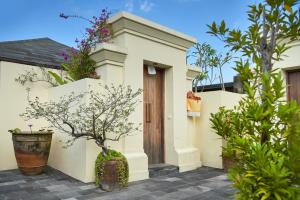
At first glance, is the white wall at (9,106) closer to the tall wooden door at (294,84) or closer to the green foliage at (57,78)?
the green foliage at (57,78)

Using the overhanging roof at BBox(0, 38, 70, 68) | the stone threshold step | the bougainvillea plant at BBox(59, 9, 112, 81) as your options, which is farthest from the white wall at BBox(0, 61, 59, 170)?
the stone threshold step

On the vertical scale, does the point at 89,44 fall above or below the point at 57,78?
above

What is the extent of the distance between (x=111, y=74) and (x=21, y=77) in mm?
2765

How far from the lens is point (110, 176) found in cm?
503

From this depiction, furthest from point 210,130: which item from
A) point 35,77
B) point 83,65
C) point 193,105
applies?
point 35,77

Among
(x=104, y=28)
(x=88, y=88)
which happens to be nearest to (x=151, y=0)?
(x=104, y=28)

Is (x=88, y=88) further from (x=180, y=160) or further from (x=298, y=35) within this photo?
(x=298, y=35)

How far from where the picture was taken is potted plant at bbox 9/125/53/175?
596cm

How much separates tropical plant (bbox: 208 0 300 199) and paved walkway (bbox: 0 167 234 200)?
2.57m

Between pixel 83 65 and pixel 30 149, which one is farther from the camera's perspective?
pixel 83 65

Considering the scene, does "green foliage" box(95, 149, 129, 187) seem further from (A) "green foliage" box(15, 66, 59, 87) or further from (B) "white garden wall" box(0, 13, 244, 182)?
(A) "green foliage" box(15, 66, 59, 87)

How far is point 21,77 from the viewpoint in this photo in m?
6.96

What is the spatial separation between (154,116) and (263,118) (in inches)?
197

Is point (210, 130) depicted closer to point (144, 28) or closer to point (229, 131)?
point (144, 28)
